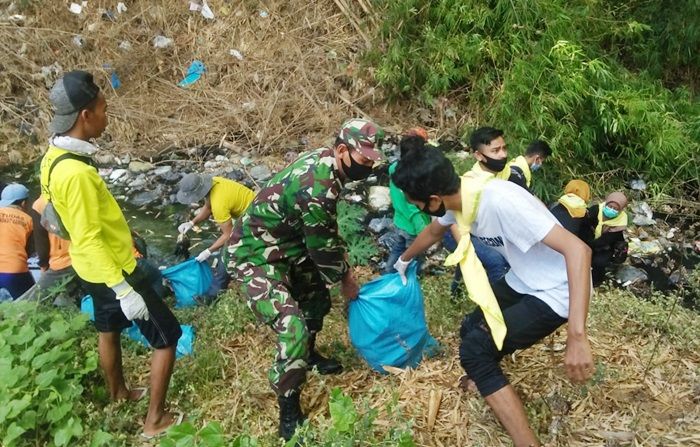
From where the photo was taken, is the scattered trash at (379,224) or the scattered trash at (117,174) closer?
the scattered trash at (379,224)

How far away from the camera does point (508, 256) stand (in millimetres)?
2385

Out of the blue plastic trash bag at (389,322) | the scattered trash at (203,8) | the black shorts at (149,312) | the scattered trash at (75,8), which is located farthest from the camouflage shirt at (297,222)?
the scattered trash at (75,8)

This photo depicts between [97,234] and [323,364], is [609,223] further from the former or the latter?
[97,234]

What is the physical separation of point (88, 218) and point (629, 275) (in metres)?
4.49

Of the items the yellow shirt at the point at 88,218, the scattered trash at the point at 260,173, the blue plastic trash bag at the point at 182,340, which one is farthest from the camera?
the scattered trash at the point at 260,173

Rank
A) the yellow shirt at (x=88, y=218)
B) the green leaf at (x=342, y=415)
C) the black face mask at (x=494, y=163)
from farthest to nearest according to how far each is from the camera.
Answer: the black face mask at (x=494, y=163)
the yellow shirt at (x=88, y=218)
the green leaf at (x=342, y=415)

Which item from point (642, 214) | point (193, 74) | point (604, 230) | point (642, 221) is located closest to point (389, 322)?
point (604, 230)

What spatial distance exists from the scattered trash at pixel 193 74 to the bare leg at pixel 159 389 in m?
6.53

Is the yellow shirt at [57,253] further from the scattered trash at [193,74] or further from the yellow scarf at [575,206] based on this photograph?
the scattered trash at [193,74]

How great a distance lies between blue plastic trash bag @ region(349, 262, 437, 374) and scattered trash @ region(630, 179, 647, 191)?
4.02 metres

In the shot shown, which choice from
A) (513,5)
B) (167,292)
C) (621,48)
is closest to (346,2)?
(513,5)

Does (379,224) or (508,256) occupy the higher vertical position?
(508,256)

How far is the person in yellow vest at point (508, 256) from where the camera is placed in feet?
7.00

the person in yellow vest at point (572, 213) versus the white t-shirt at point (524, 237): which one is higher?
the white t-shirt at point (524, 237)
